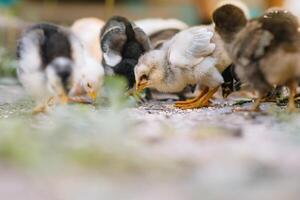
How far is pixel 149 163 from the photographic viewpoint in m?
0.85

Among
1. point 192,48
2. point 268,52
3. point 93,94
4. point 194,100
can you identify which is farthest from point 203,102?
point 268,52

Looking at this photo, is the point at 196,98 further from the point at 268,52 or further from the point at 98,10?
the point at 98,10

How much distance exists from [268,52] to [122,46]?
Result: 0.65 meters

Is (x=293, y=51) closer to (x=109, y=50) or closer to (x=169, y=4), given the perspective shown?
(x=109, y=50)

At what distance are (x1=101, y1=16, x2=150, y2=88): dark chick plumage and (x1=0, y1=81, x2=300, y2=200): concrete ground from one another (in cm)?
71

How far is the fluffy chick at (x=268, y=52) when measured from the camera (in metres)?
1.25

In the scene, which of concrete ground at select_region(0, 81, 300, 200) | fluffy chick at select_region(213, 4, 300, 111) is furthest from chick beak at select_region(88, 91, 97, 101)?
concrete ground at select_region(0, 81, 300, 200)

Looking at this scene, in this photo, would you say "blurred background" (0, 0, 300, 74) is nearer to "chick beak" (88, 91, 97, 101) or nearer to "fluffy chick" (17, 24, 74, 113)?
"chick beak" (88, 91, 97, 101)

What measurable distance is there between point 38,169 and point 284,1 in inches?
103

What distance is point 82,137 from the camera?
946 millimetres

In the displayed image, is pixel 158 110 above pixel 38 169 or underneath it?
underneath

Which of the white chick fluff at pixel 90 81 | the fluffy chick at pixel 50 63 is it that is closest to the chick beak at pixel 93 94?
the white chick fluff at pixel 90 81

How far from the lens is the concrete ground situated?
0.78m

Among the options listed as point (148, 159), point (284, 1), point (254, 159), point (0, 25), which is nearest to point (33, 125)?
point (148, 159)
